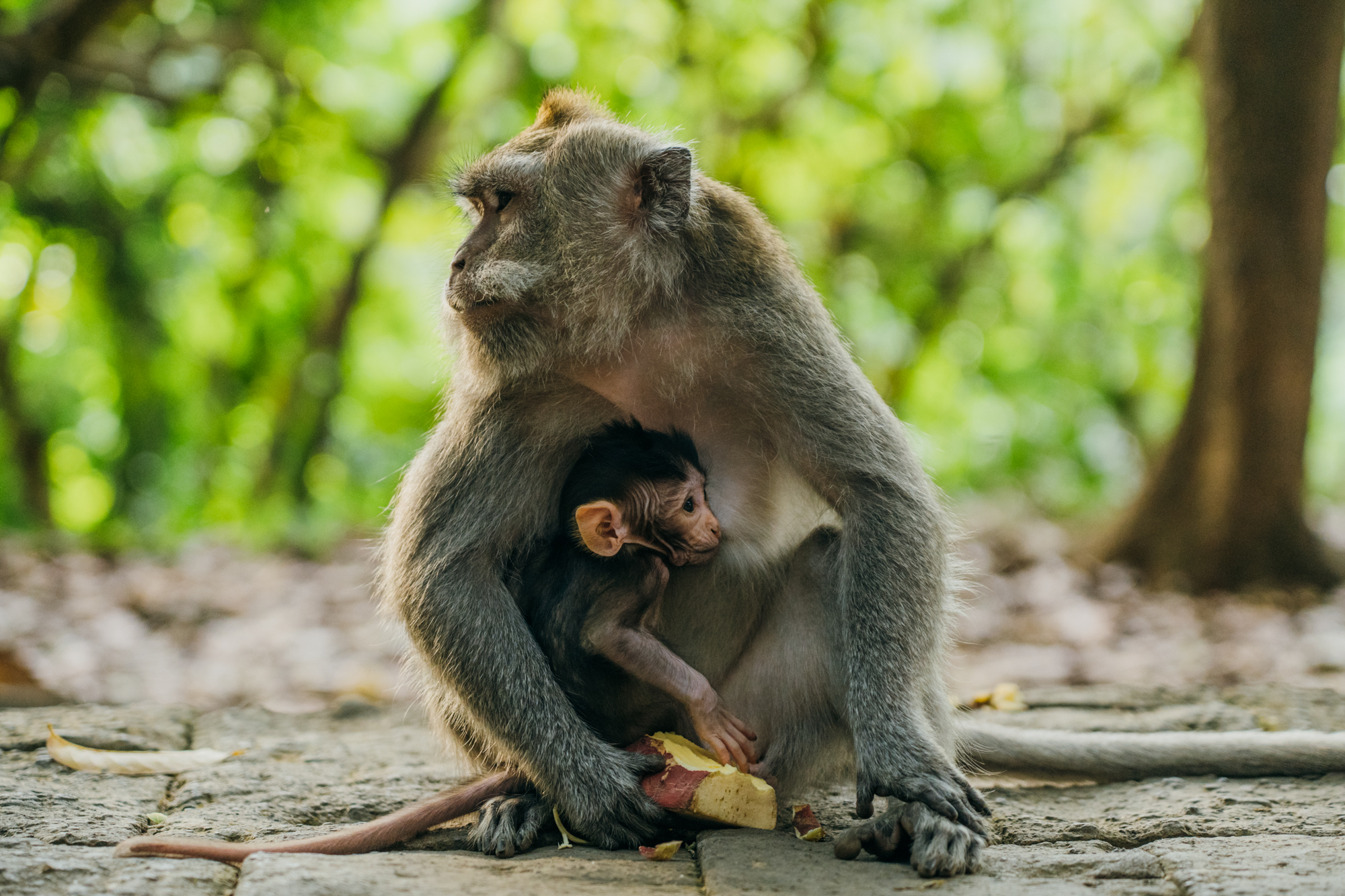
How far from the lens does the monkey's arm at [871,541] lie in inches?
106

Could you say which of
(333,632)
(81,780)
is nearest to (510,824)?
(81,780)

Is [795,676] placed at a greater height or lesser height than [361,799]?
greater

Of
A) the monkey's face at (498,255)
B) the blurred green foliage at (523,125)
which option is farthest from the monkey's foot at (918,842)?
the blurred green foliage at (523,125)

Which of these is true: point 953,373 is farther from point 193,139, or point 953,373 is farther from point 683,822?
point 683,822

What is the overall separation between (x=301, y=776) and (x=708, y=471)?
4.87ft

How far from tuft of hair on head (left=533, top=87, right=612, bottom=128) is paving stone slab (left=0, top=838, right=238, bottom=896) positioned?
2104 mm

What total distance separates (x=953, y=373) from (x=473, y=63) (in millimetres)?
5487

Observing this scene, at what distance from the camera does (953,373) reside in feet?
37.6

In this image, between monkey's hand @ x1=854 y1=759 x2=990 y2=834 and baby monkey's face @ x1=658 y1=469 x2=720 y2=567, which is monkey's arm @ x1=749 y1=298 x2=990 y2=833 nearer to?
monkey's hand @ x1=854 y1=759 x2=990 y2=834

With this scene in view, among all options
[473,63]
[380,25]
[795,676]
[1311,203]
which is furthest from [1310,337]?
[380,25]

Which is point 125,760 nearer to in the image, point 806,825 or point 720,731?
point 720,731

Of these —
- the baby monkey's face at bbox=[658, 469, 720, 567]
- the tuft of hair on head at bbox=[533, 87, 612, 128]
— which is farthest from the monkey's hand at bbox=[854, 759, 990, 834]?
the tuft of hair on head at bbox=[533, 87, 612, 128]

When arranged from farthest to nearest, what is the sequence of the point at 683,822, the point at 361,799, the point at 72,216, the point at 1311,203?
1. the point at 72,216
2. the point at 1311,203
3. the point at 361,799
4. the point at 683,822

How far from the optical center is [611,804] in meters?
2.75
